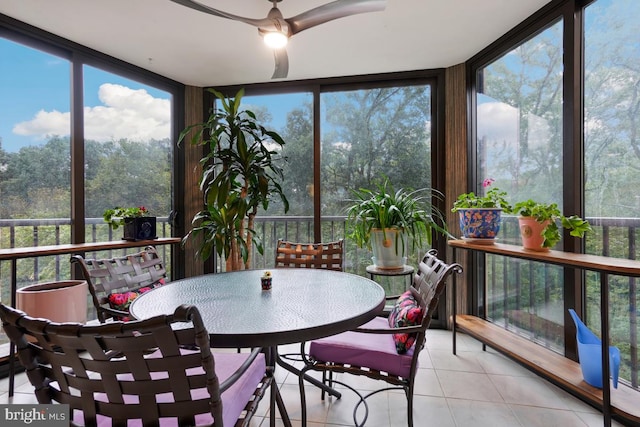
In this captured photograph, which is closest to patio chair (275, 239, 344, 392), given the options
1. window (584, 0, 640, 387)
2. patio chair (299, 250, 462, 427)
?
patio chair (299, 250, 462, 427)

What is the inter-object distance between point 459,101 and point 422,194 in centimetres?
95

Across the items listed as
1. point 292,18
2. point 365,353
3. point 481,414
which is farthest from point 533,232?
point 292,18

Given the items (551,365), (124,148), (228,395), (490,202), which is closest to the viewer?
(228,395)

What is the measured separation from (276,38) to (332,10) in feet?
1.12

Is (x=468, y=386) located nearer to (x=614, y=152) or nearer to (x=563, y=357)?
(x=563, y=357)

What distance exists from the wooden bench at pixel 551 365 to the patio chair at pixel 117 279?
2.45 metres

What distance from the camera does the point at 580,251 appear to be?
2.08 metres

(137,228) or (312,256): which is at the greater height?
(137,228)

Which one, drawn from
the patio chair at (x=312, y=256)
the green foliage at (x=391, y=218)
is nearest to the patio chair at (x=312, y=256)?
the patio chair at (x=312, y=256)

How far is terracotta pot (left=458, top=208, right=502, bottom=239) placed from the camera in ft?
8.07

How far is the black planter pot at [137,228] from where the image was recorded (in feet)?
9.32

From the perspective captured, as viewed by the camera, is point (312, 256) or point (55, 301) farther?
point (312, 256)

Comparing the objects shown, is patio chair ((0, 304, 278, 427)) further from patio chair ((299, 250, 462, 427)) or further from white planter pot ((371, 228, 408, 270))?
white planter pot ((371, 228, 408, 270))

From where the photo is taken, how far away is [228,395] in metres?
1.17
